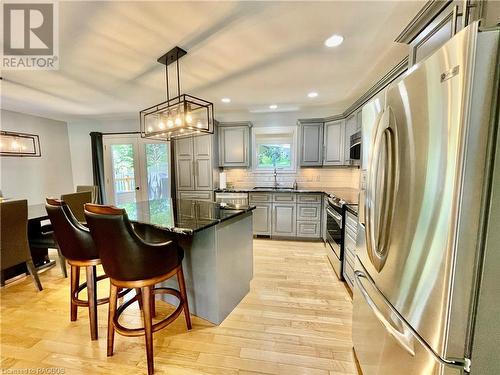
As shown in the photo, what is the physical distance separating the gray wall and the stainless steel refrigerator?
20.1ft

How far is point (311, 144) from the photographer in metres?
4.34

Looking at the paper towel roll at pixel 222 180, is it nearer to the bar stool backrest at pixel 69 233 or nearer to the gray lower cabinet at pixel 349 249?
the gray lower cabinet at pixel 349 249

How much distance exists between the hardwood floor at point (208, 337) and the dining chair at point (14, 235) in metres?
0.39

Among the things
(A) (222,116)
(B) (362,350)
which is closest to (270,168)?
(A) (222,116)

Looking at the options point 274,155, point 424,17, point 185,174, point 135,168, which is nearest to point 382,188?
point 424,17

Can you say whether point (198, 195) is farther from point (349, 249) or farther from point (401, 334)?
point (401, 334)

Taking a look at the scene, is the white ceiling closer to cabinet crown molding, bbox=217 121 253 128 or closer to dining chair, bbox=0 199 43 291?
cabinet crown molding, bbox=217 121 253 128

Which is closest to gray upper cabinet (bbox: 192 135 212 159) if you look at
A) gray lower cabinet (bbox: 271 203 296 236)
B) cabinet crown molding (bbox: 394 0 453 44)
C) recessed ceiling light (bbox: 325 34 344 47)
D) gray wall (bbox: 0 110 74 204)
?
gray lower cabinet (bbox: 271 203 296 236)

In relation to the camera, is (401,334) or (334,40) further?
(334,40)

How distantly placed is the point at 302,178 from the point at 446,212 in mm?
4015

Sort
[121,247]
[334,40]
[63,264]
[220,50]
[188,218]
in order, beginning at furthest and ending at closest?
[63,264]
[220,50]
[334,40]
[188,218]
[121,247]

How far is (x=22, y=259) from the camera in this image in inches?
97.2

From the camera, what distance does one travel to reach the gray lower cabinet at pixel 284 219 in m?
4.20

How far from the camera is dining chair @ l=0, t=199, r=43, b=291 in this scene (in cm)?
227
